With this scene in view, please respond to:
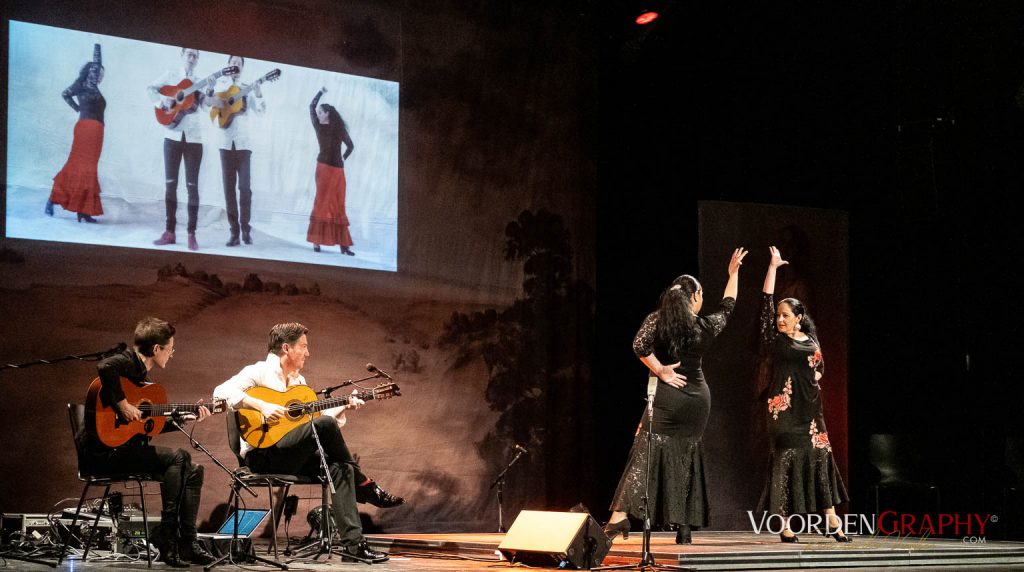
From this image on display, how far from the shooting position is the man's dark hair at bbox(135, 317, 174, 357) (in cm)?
525

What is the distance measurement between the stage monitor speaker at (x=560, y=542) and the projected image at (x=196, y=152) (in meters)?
3.19

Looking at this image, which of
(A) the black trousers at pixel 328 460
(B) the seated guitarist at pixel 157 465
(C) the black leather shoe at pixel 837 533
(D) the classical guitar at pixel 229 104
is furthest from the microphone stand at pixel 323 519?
(C) the black leather shoe at pixel 837 533

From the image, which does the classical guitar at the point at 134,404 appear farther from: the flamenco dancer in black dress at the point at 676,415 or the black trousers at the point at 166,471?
the flamenco dancer in black dress at the point at 676,415

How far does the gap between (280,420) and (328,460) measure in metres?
0.33

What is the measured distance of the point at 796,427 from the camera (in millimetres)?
6266

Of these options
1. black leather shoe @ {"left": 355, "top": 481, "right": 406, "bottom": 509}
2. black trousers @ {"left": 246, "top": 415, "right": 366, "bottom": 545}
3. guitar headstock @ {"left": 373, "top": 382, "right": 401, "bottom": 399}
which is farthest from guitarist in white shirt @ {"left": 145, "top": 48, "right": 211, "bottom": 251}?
black trousers @ {"left": 246, "top": 415, "right": 366, "bottom": 545}

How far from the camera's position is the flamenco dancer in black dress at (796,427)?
6.18 m

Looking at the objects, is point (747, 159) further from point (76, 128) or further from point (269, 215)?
point (76, 128)

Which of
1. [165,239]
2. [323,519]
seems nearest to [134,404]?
[323,519]

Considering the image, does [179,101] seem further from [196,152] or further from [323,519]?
[323,519]

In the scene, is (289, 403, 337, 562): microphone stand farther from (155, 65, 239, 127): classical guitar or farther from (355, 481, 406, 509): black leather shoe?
(155, 65, 239, 127): classical guitar

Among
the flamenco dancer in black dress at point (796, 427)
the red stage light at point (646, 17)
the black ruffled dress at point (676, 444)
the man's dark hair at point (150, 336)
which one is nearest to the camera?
the man's dark hair at point (150, 336)

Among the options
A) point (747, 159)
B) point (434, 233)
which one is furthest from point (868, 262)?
point (434, 233)

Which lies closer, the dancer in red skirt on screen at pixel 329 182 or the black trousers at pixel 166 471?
the black trousers at pixel 166 471
